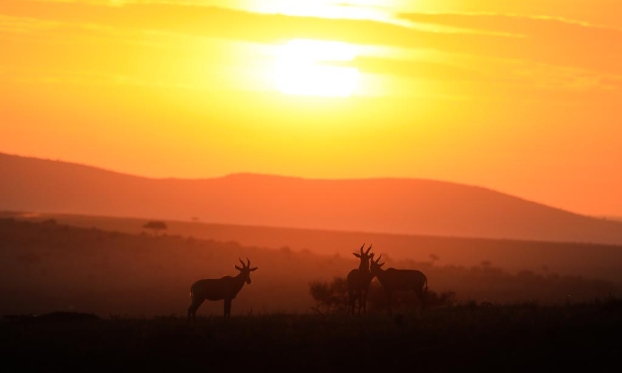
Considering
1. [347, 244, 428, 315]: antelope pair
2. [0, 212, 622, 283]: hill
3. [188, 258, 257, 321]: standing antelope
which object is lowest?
[188, 258, 257, 321]: standing antelope

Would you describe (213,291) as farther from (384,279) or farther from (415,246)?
(415,246)

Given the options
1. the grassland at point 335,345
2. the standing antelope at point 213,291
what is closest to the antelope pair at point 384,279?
the standing antelope at point 213,291

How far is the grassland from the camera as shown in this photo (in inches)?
982

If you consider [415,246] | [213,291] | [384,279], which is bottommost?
[213,291]

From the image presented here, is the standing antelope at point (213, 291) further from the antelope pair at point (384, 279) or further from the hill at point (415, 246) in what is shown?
the hill at point (415, 246)

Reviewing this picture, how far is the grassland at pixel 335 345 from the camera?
25.0m

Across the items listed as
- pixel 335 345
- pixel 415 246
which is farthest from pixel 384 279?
pixel 415 246

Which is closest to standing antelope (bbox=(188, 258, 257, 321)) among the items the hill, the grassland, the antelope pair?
the grassland

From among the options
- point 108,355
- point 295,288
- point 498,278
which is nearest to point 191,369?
point 108,355

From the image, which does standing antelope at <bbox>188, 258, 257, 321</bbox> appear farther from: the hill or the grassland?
the hill

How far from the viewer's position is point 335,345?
25812 millimetres

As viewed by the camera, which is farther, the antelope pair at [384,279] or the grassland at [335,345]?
the antelope pair at [384,279]

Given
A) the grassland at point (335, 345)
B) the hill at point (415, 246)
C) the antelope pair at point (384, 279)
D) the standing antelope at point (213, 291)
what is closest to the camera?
the grassland at point (335, 345)

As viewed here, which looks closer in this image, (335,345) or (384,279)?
(335,345)
